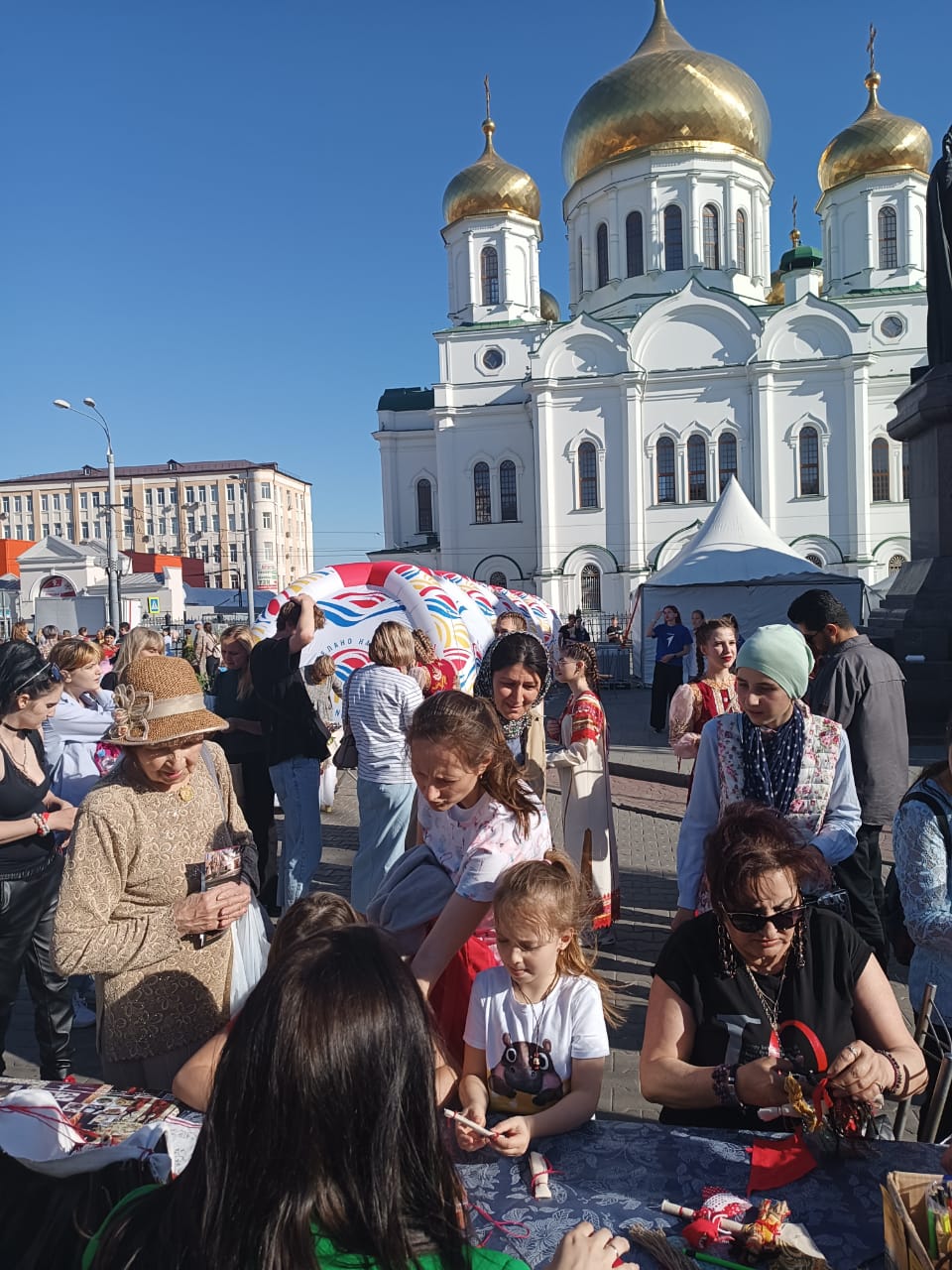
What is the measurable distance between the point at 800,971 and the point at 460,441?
36.2 metres

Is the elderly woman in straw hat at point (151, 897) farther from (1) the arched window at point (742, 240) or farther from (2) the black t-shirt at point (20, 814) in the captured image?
(1) the arched window at point (742, 240)

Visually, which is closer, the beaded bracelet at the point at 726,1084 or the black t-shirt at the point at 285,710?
the beaded bracelet at the point at 726,1084

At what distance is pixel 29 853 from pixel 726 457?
33672mm

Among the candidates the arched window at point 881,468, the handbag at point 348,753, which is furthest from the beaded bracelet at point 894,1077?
the arched window at point 881,468

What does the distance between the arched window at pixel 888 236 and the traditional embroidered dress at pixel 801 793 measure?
39.0m

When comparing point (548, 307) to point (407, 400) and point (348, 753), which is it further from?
point (348, 753)

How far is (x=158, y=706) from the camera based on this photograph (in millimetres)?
2535

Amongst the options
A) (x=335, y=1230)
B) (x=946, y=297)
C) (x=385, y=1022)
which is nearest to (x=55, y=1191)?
(x=335, y=1230)

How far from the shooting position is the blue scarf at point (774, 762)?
3.16 metres

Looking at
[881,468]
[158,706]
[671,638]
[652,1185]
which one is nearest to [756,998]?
[652,1185]

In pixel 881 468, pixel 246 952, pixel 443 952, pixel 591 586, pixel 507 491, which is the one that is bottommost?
pixel 246 952

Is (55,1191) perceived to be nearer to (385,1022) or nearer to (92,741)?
(385,1022)

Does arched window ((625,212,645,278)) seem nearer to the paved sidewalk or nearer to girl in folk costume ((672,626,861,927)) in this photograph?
the paved sidewalk

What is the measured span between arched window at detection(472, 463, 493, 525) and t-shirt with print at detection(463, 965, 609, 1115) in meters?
35.4
